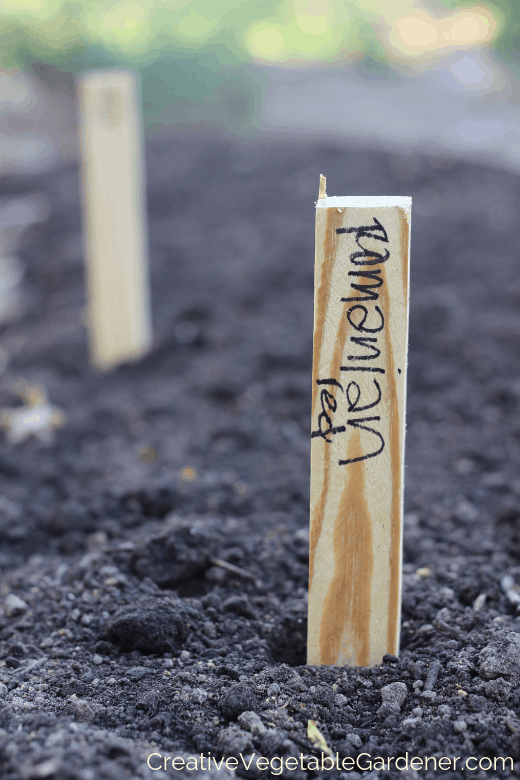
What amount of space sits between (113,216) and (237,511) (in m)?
1.77

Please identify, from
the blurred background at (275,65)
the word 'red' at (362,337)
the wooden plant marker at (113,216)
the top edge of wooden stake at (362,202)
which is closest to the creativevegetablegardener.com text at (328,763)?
the word 'red' at (362,337)

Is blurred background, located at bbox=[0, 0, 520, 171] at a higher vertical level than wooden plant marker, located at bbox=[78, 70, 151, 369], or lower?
higher

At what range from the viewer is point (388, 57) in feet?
33.7

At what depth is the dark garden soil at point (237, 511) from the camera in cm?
135

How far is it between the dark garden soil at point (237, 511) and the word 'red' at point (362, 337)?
52 centimetres

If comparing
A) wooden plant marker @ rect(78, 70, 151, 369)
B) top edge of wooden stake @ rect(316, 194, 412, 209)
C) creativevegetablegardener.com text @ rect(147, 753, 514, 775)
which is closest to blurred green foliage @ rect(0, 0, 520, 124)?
wooden plant marker @ rect(78, 70, 151, 369)

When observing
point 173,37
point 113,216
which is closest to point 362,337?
point 113,216

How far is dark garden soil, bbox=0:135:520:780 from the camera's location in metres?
1.35

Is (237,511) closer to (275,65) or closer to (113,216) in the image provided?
(113,216)

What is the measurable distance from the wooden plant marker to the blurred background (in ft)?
18.2

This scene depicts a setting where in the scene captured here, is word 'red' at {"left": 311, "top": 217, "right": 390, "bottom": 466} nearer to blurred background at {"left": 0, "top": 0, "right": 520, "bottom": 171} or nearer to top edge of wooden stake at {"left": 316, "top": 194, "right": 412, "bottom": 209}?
top edge of wooden stake at {"left": 316, "top": 194, "right": 412, "bottom": 209}

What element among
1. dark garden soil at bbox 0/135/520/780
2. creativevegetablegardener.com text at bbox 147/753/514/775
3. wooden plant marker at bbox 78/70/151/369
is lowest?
creativevegetablegardener.com text at bbox 147/753/514/775

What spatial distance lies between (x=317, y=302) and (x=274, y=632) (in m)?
0.81

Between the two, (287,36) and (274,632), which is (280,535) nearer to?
(274,632)
